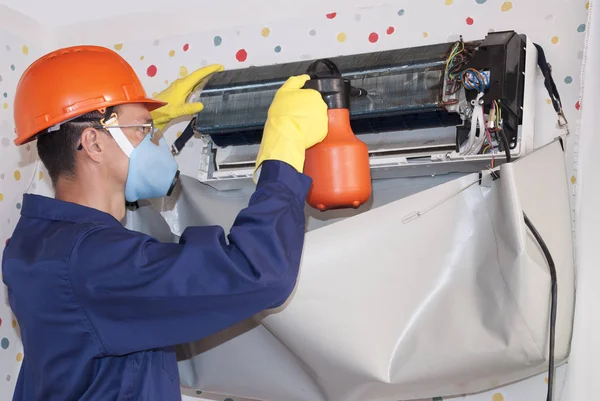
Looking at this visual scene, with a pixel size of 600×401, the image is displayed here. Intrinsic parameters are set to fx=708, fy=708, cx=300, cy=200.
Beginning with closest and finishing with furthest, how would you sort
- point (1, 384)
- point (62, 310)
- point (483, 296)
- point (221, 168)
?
point (62, 310) → point (483, 296) → point (221, 168) → point (1, 384)

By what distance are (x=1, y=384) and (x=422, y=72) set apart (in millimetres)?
1291

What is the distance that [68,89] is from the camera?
1344mm

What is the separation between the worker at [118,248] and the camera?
1.16 meters

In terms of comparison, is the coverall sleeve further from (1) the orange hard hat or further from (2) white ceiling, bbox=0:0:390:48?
(2) white ceiling, bbox=0:0:390:48

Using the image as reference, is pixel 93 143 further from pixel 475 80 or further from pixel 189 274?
pixel 475 80

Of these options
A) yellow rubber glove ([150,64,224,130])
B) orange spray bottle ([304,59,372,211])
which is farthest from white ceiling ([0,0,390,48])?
orange spray bottle ([304,59,372,211])

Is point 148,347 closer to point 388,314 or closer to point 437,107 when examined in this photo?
point 388,314

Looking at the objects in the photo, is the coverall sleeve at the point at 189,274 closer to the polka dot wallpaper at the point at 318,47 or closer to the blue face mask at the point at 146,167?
the blue face mask at the point at 146,167

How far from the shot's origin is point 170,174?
1426mm

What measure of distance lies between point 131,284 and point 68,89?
43cm

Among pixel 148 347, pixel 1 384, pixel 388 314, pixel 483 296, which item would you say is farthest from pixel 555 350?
pixel 1 384

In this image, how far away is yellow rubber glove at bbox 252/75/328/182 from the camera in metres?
1.25

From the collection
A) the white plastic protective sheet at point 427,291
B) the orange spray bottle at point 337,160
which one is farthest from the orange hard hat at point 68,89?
the white plastic protective sheet at point 427,291

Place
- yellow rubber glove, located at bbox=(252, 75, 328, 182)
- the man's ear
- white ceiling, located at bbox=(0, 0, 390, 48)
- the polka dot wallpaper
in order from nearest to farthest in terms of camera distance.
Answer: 1. yellow rubber glove, located at bbox=(252, 75, 328, 182)
2. the man's ear
3. the polka dot wallpaper
4. white ceiling, located at bbox=(0, 0, 390, 48)
